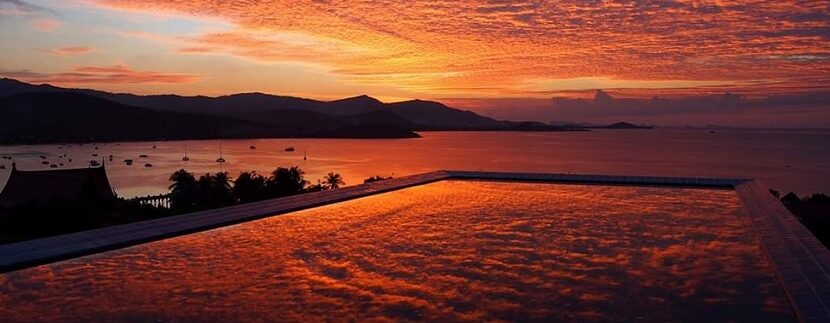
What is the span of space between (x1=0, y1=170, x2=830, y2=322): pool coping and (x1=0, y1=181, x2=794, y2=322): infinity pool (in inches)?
6.8

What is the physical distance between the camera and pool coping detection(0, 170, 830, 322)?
5.16 metres

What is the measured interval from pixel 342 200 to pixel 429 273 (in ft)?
17.0

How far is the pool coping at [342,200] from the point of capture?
203 inches

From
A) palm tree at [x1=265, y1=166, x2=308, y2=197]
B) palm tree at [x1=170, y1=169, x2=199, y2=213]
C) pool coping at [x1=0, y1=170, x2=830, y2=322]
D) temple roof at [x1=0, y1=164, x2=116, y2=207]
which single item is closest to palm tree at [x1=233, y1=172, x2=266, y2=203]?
palm tree at [x1=265, y1=166, x2=308, y2=197]

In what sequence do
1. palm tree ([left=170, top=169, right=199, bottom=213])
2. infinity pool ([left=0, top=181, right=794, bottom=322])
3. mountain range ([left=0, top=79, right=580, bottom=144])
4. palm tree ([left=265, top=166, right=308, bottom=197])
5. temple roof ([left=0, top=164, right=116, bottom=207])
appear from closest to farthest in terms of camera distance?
1. infinity pool ([left=0, top=181, right=794, bottom=322])
2. temple roof ([left=0, top=164, right=116, bottom=207])
3. palm tree ([left=265, top=166, right=308, bottom=197])
4. palm tree ([left=170, top=169, right=199, bottom=213])
5. mountain range ([left=0, top=79, right=580, bottom=144])

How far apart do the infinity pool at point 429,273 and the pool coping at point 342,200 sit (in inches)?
6.8

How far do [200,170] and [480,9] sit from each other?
66408 millimetres

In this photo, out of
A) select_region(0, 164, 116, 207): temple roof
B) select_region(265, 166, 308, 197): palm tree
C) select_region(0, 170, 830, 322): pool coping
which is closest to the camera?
select_region(0, 170, 830, 322): pool coping

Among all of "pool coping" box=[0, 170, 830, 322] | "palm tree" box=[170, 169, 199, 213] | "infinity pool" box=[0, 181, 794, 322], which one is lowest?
"palm tree" box=[170, 169, 199, 213]

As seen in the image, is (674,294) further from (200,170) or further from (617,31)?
(200,170)

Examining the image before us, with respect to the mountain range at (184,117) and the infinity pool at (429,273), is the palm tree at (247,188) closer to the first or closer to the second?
the infinity pool at (429,273)

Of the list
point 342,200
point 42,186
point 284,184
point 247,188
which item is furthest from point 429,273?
point 42,186

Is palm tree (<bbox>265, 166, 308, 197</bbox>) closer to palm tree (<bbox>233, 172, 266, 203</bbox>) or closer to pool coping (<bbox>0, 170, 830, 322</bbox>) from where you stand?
palm tree (<bbox>233, 172, 266, 203</bbox>)

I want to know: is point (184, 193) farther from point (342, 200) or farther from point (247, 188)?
point (342, 200)
